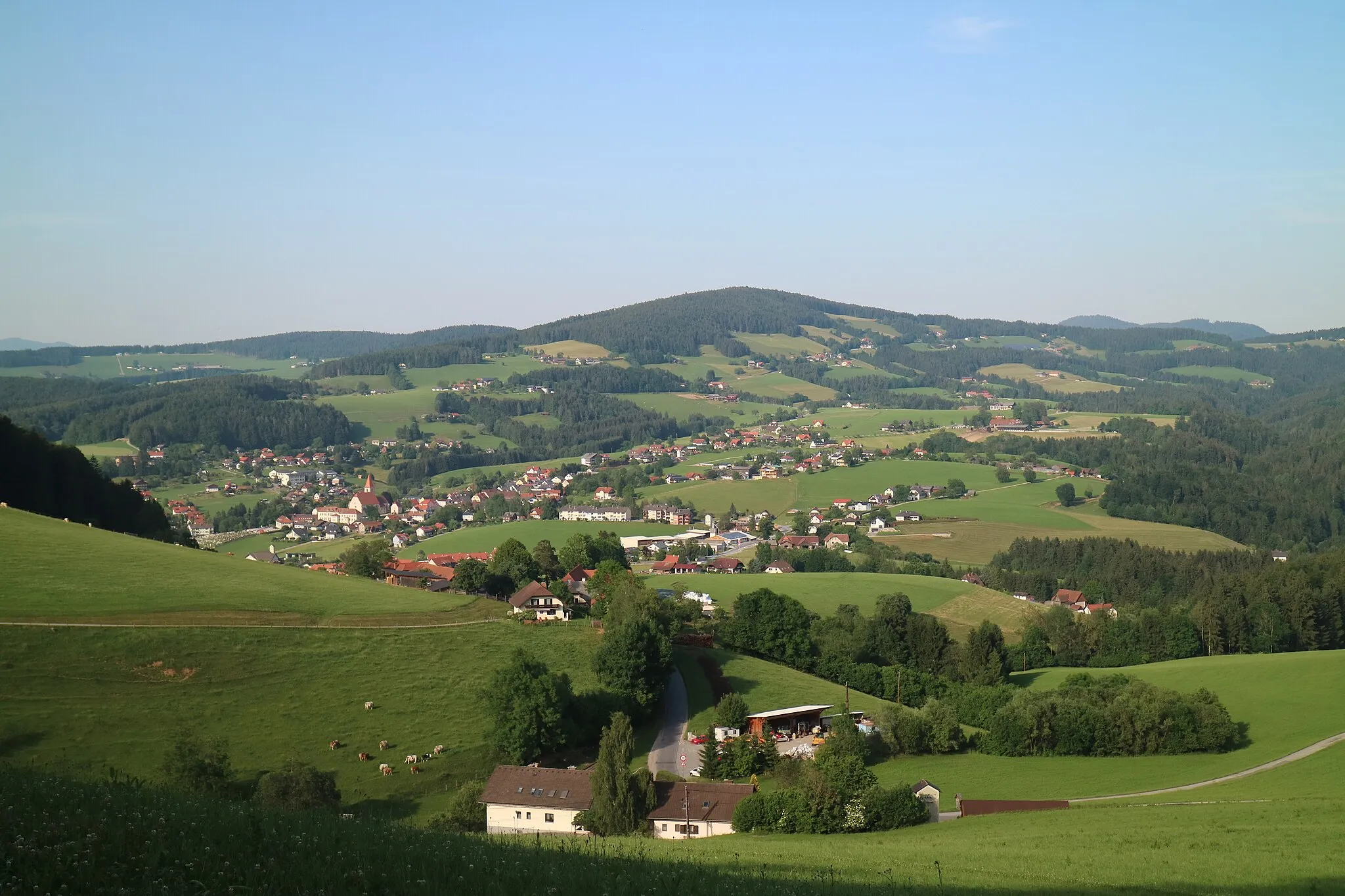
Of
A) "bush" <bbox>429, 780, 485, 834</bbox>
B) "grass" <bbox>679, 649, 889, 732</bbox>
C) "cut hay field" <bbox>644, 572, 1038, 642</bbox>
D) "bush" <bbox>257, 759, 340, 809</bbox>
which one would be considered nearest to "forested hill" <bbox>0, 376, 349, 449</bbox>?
"cut hay field" <bbox>644, 572, 1038, 642</bbox>

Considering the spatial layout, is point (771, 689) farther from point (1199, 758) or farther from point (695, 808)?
point (695, 808)

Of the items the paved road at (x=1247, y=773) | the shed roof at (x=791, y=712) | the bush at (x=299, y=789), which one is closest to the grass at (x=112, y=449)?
the shed roof at (x=791, y=712)

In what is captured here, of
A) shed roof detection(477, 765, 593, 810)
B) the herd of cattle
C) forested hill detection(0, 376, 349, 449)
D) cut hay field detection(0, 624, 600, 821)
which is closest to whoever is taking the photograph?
shed roof detection(477, 765, 593, 810)

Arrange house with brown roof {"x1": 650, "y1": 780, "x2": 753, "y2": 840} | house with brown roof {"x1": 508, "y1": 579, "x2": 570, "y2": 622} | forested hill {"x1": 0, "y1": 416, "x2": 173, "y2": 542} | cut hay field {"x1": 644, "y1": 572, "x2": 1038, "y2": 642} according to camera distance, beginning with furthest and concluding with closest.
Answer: cut hay field {"x1": 644, "y1": 572, "x2": 1038, "y2": 642} < forested hill {"x1": 0, "y1": 416, "x2": 173, "y2": 542} < house with brown roof {"x1": 508, "y1": 579, "x2": 570, "y2": 622} < house with brown roof {"x1": 650, "y1": 780, "x2": 753, "y2": 840}

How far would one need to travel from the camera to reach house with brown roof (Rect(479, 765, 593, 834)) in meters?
31.4

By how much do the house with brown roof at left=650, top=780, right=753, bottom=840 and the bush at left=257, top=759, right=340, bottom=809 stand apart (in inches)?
369

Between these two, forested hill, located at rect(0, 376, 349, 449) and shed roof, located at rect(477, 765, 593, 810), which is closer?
shed roof, located at rect(477, 765, 593, 810)

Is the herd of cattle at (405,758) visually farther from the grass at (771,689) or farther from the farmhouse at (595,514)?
the farmhouse at (595,514)

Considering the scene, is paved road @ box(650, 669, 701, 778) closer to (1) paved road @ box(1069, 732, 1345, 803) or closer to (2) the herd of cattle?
(2) the herd of cattle

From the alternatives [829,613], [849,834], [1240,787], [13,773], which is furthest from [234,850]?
[829,613]

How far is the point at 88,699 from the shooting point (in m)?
34.1

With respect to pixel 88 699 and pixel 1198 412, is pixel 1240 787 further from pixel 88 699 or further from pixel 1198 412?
pixel 1198 412

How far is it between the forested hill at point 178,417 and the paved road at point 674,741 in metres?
143

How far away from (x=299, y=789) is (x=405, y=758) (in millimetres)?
6022
